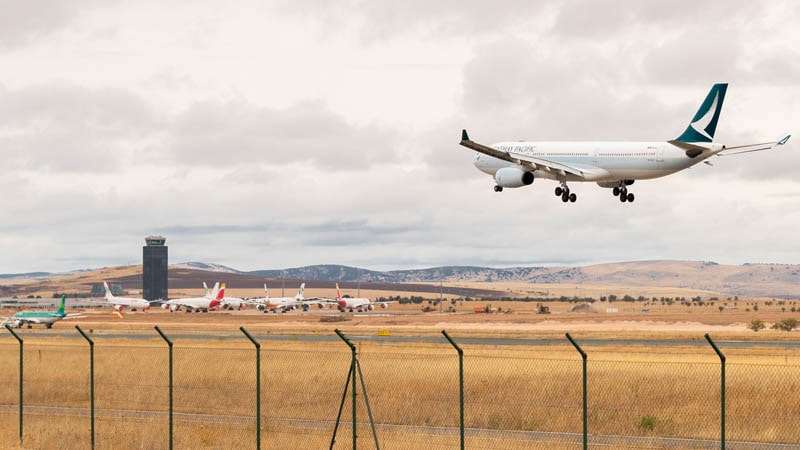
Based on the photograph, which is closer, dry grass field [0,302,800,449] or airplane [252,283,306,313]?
dry grass field [0,302,800,449]

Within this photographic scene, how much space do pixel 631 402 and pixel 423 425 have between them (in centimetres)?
669

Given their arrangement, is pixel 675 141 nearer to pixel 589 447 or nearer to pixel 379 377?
pixel 379 377

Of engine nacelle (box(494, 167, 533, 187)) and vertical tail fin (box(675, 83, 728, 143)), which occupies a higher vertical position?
vertical tail fin (box(675, 83, 728, 143))

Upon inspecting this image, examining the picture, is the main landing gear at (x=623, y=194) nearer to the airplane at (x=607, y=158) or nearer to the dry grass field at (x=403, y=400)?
the airplane at (x=607, y=158)

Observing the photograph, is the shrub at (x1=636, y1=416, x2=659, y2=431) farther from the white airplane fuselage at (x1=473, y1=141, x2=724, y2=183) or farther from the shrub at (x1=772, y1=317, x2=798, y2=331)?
the shrub at (x1=772, y1=317, x2=798, y2=331)

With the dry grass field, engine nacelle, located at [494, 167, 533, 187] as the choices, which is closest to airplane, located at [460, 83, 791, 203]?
engine nacelle, located at [494, 167, 533, 187]

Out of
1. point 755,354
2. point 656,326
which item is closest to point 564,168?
point 755,354

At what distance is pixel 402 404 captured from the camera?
111ft

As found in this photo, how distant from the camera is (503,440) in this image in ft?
91.2

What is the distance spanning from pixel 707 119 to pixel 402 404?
4372 centimetres

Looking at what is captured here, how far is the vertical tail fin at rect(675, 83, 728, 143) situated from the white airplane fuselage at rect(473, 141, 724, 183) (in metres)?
1.69

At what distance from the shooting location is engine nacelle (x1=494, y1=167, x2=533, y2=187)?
71.8 metres

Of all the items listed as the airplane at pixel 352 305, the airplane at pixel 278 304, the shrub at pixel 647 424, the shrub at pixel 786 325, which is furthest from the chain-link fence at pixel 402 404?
the airplane at pixel 278 304

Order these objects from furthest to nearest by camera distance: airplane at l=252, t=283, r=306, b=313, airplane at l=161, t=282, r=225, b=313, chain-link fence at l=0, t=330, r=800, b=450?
1. airplane at l=252, t=283, r=306, b=313
2. airplane at l=161, t=282, r=225, b=313
3. chain-link fence at l=0, t=330, r=800, b=450
